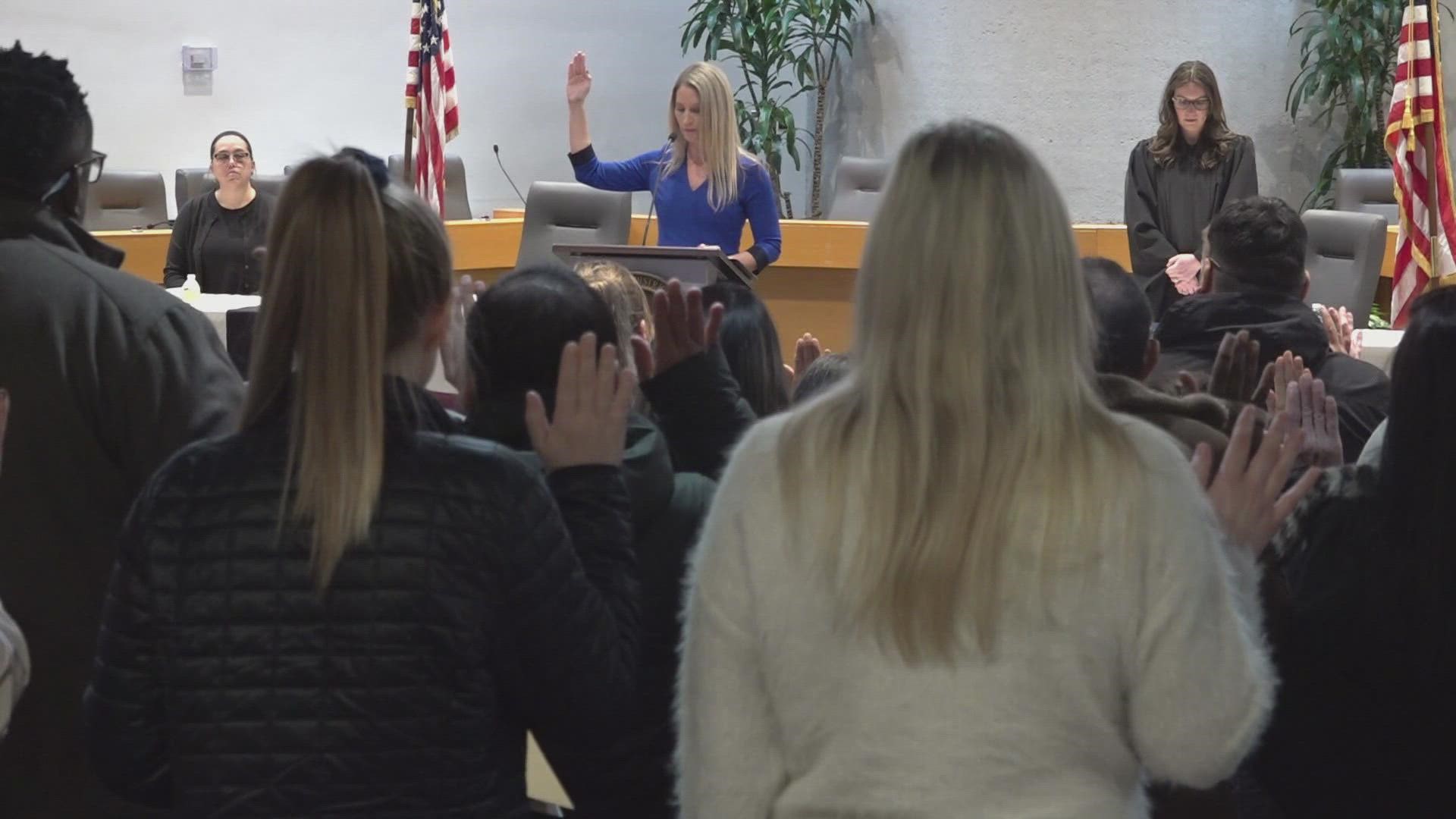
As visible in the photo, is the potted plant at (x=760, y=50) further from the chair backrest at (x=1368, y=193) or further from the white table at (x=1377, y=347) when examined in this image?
the white table at (x=1377, y=347)

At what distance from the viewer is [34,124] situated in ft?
6.31

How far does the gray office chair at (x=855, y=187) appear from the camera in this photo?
847 centimetres

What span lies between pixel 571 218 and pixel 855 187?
5.76ft

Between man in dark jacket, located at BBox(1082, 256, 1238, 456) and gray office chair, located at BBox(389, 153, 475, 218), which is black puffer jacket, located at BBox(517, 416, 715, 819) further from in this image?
gray office chair, located at BBox(389, 153, 475, 218)

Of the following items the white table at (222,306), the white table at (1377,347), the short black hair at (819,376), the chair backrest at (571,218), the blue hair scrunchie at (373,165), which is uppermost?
the blue hair scrunchie at (373,165)

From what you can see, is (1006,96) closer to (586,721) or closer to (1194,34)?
(1194,34)

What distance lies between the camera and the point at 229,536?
142 cm

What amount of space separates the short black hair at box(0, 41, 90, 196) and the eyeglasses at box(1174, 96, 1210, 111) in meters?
4.85

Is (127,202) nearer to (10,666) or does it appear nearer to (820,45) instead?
(820,45)

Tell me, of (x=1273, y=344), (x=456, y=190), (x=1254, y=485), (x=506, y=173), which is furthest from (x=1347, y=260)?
(x=506, y=173)

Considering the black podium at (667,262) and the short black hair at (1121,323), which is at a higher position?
the short black hair at (1121,323)

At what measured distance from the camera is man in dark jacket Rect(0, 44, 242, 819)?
1.88 meters

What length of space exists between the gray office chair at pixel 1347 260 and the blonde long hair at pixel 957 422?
5.28 metres

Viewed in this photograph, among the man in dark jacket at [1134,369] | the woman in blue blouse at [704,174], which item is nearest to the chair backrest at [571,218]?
the woman in blue blouse at [704,174]
